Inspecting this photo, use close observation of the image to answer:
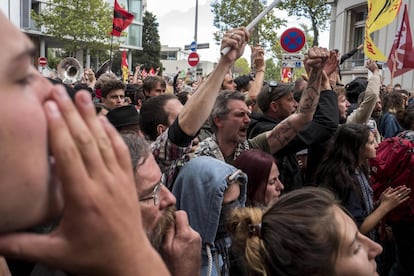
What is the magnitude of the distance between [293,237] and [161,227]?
1.69 ft

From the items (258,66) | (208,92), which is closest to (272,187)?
(208,92)

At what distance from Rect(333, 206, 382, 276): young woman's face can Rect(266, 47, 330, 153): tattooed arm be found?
1588 millimetres

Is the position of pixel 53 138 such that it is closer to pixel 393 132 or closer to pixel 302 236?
pixel 302 236

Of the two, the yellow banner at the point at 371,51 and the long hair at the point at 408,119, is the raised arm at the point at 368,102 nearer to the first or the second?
the long hair at the point at 408,119

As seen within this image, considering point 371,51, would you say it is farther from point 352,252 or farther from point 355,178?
point 352,252

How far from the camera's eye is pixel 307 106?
3.46 metres

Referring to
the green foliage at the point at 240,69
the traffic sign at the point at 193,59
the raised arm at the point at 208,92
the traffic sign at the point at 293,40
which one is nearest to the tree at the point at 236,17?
the green foliage at the point at 240,69

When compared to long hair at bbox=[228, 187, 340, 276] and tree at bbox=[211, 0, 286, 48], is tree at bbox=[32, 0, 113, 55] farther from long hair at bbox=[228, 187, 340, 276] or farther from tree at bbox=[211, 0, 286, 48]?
long hair at bbox=[228, 187, 340, 276]

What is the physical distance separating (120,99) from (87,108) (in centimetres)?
558

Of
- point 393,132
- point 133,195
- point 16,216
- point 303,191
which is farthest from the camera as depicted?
point 393,132

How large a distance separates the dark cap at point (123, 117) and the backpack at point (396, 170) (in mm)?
2151

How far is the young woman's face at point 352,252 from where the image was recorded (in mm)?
1778

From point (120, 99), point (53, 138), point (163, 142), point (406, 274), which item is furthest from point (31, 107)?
point (120, 99)

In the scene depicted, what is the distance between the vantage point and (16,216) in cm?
63
